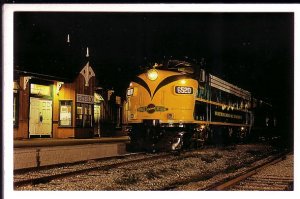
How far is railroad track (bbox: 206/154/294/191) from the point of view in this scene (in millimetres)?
6477

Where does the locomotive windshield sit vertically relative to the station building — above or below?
above

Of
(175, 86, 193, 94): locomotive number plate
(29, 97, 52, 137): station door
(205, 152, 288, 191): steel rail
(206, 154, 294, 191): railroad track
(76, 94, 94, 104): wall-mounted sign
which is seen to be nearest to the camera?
(205, 152, 288, 191): steel rail

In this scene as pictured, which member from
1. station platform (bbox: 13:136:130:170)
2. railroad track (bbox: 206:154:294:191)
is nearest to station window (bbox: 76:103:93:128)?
station platform (bbox: 13:136:130:170)

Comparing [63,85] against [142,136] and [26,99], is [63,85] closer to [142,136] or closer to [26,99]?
[26,99]

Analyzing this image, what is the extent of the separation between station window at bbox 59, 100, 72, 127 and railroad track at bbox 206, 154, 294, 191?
893 centimetres

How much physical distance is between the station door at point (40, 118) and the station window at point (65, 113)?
69cm

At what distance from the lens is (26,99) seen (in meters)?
14.2

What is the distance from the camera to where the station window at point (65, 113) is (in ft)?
53.1

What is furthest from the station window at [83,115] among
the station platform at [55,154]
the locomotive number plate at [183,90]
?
the locomotive number plate at [183,90]

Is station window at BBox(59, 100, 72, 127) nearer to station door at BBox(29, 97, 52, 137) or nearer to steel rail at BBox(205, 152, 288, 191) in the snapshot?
station door at BBox(29, 97, 52, 137)

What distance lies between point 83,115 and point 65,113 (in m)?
1.11

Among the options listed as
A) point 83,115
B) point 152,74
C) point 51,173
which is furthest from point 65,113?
point 51,173

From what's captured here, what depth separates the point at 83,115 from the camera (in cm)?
1747
